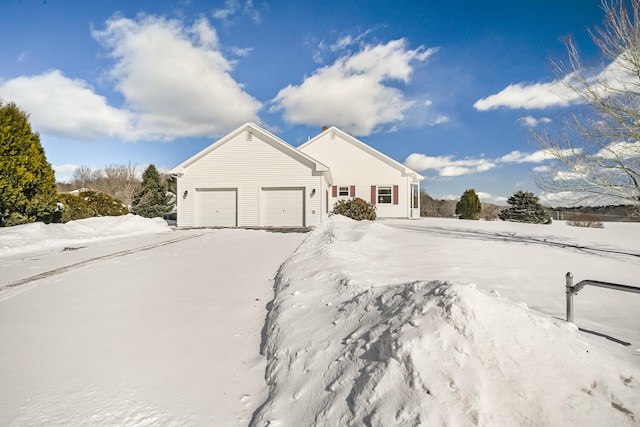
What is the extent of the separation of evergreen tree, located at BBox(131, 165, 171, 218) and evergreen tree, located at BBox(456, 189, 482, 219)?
2505 cm

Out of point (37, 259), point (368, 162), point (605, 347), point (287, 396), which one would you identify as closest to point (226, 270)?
point (287, 396)

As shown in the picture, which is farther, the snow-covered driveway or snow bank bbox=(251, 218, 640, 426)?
the snow-covered driveway

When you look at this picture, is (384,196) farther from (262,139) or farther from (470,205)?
(470,205)

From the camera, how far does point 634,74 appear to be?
27.7ft

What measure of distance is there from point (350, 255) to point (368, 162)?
15948 millimetres

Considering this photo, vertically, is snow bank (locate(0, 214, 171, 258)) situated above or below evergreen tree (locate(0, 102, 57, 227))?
below

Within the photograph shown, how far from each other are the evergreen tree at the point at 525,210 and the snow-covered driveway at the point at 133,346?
23.2 meters

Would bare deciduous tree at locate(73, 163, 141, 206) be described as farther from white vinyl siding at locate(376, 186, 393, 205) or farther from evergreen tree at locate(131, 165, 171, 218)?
white vinyl siding at locate(376, 186, 393, 205)

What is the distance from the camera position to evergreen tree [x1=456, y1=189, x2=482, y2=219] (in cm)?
2639

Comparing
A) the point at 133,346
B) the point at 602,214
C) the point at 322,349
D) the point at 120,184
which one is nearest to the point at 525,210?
the point at 602,214

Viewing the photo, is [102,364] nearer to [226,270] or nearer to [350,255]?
[226,270]

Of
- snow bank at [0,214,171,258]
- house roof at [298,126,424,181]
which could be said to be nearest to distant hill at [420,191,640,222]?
house roof at [298,126,424,181]

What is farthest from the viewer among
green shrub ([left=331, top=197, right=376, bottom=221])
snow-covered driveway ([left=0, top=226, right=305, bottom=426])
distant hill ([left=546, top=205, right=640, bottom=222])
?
distant hill ([left=546, top=205, right=640, bottom=222])

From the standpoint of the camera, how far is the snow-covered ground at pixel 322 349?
6.60ft
